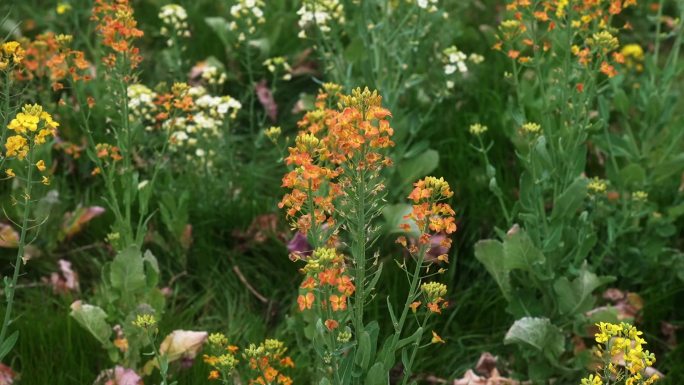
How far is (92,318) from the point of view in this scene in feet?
9.59

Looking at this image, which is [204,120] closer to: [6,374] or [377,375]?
[6,374]

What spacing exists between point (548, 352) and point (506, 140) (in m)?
1.14

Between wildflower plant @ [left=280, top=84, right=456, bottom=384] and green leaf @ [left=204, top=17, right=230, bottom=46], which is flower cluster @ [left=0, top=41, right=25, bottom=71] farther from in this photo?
green leaf @ [left=204, top=17, right=230, bottom=46]

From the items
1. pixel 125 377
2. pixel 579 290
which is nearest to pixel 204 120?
pixel 125 377

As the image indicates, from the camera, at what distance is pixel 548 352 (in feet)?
9.88

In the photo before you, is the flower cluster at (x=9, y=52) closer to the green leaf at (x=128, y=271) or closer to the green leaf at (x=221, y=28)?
the green leaf at (x=128, y=271)

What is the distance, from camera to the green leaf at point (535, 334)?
2.97m

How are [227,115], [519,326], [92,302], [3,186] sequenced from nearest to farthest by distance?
[519,326] < [92,302] < [3,186] < [227,115]

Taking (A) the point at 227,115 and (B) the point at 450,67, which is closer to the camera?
(B) the point at 450,67

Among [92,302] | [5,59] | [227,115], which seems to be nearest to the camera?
[5,59]

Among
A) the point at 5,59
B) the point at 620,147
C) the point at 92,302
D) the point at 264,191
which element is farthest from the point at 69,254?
the point at 620,147

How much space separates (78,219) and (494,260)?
59.3 inches

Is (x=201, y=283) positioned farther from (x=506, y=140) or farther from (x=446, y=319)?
(x=506, y=140)

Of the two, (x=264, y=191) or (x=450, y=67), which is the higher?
(x=450, y=67)
